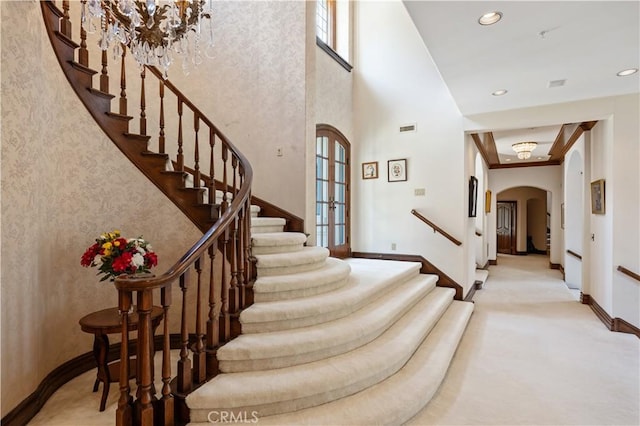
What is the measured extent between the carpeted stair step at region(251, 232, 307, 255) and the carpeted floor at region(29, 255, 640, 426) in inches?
62.5

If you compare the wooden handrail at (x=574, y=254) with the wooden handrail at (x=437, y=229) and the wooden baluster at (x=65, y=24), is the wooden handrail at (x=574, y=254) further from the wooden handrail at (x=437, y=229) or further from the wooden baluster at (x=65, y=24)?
the wooden baluster at (x=65, y=24)

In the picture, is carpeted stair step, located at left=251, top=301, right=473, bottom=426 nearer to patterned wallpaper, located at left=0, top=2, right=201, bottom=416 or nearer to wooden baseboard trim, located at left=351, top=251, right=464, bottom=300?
patterned wallpaper, located at left=0, top=2, right=201, bottom=416

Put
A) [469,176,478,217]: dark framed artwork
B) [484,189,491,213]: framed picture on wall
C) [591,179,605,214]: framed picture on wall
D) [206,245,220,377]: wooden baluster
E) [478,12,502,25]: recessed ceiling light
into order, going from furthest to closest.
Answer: [484,189,491,213]: framed picture on wall < [469,176,478,217]: dark framed artwork < [591,179,605,214]: framed picture on wall < [478,12,502,25]: recessed ceiling light < [206,245,220,377]: wooden baluster

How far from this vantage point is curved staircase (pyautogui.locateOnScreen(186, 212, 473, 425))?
201 cm

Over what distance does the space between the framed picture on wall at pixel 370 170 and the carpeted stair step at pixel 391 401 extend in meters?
3.23

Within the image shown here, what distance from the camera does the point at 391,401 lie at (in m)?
2.18

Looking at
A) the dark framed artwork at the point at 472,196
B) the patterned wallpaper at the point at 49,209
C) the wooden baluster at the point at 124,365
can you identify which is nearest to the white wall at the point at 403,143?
the dark framed artwork at the point at 472,196

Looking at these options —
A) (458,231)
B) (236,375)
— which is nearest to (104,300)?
(236,375)

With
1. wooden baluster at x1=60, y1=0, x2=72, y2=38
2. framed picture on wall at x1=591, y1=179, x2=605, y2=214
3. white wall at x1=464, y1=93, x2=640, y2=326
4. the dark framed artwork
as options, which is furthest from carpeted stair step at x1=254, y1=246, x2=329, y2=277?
framed picture on wall at x1=591, y1=179, x2=605, y2=214

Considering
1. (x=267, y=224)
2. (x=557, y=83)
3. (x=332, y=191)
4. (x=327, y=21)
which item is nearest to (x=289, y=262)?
(x=267, y=224)

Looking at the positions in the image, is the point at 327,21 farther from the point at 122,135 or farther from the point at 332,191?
the point at 122,135

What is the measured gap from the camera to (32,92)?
7.40ft

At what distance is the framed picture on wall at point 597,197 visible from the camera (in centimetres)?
434

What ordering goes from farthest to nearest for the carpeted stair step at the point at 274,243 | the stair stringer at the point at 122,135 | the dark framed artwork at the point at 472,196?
the dark framed artwork at the point at 472,196
the carpeted stair step at the point at 274,243
the stair stringer at the point at 122,135
